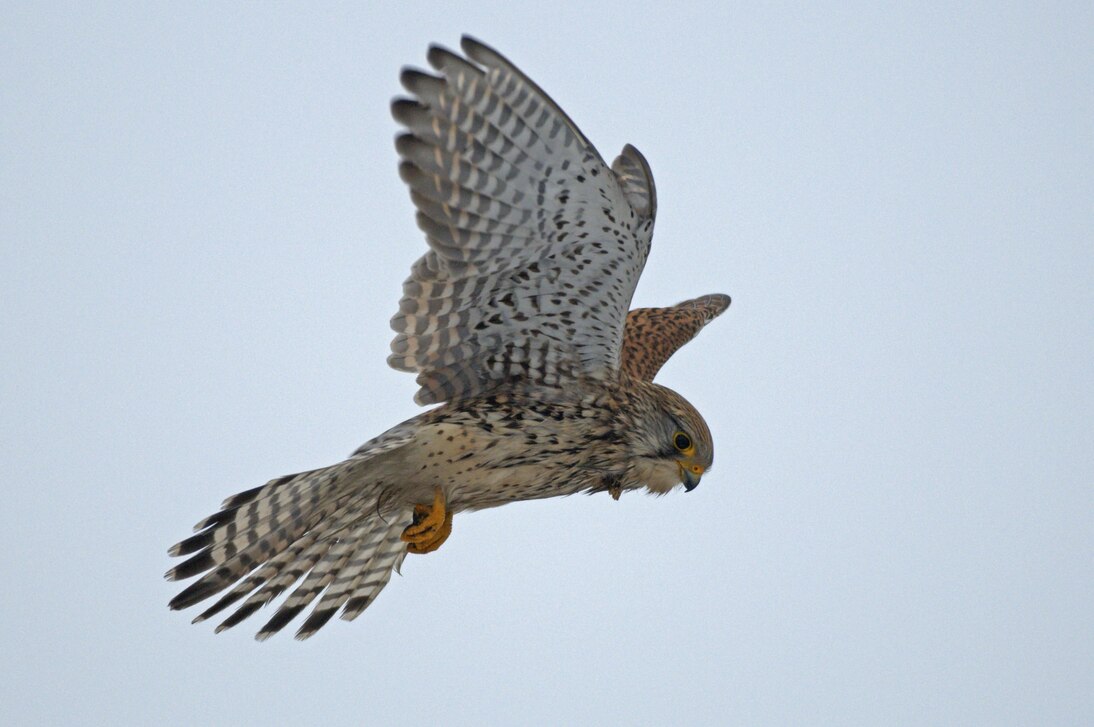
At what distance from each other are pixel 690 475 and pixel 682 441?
18 centimetres

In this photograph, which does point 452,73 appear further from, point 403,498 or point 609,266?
point 403,498

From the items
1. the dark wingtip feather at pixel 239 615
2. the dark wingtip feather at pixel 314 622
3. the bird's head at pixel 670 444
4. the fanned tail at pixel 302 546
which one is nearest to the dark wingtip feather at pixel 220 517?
the fanned tail at pixel 302 546

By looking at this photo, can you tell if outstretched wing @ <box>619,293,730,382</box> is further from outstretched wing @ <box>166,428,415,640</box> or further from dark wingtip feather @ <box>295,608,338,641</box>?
dark wingtip feather @ <box>295,608,338,641</box>

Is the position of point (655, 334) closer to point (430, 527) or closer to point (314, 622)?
point (430, 527)

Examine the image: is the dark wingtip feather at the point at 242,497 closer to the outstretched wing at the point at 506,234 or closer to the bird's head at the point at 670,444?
the outstretched wing at the point at 506,234

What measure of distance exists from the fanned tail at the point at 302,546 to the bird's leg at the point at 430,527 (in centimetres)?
12

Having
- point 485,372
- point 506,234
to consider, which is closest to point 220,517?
point 485,372

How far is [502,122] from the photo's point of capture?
500 centimetres

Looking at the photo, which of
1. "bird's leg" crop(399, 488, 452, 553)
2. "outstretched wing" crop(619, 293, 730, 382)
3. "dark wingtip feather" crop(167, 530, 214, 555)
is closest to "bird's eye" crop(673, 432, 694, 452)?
"outstretched wing" crop(619, 293, 730, 382)

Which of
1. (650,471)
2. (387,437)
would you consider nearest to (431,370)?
(387,437)

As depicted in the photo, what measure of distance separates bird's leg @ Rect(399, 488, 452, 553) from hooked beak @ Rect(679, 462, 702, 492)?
1.10m

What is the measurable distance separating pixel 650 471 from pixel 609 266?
1113 mm

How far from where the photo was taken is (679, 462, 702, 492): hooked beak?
611cm

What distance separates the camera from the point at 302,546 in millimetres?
6246
